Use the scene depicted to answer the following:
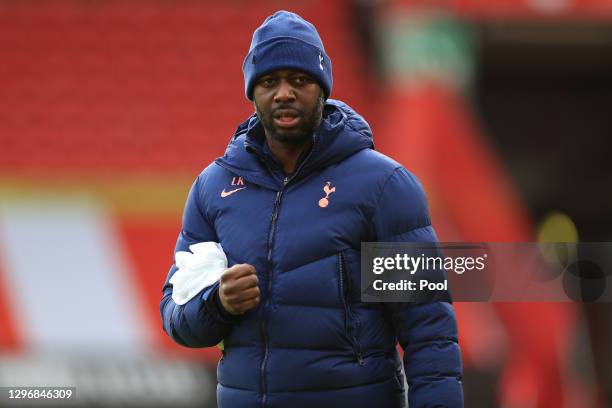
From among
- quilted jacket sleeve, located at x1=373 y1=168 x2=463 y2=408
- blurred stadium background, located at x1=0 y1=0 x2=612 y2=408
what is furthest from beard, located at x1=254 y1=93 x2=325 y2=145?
blurred stadium background, located at x1=0 y1=0 x2=612 y2=408

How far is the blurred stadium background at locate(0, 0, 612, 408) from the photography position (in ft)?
24.5

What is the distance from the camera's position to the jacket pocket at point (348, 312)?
2.37 meters

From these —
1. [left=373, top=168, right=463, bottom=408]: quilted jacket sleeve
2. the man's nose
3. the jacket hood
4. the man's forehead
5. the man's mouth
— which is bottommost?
[left=373, top=168, right=463, bottom=408]: quilted jacket sleeve

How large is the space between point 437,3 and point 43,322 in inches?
141

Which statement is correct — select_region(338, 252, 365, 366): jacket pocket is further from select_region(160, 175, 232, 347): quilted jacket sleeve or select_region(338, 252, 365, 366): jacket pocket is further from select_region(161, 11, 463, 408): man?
select_region(160, 175, 232, 347): quilted jacket sleeve

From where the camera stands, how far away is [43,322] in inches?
309

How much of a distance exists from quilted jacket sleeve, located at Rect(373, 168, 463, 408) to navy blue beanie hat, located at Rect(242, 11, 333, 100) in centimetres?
28

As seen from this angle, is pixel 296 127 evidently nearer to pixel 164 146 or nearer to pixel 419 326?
pixel 419 326

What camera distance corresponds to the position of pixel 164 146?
9016 mm

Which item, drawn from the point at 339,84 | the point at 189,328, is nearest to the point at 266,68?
the point at 189,328

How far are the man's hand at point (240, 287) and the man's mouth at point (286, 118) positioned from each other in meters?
0.31

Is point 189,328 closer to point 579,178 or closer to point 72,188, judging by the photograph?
point 72,188

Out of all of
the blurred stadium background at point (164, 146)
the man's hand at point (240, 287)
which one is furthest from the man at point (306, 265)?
the blurred stadium background at point (164, 146)

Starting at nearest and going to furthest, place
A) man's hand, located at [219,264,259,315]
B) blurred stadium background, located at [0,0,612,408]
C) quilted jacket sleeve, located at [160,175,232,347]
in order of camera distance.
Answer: man's hand, located at [219,264,259,315] < quilted jacket sleeve, located at [160,175,232,347] < blurred stadium background, located at [0,0,612,408]
